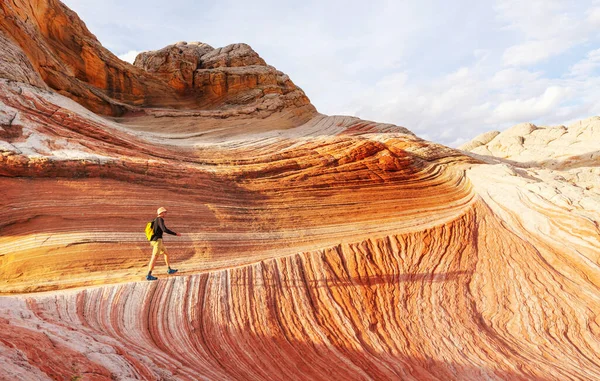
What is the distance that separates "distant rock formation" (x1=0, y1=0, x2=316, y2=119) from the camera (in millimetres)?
17094

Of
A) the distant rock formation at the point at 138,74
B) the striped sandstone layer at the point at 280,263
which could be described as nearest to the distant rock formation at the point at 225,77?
the distant rock formation at the point at 138,74

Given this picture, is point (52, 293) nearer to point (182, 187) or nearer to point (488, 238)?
point (182, 187)

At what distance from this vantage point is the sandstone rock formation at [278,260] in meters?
6.52

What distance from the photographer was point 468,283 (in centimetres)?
977

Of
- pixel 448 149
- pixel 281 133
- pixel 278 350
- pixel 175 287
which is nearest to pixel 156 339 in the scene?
pixel 175 287

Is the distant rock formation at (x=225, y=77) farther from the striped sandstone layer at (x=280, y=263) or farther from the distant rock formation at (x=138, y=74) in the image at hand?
the striped sandstone layer at (x=280, y=263)

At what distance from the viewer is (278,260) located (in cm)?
941

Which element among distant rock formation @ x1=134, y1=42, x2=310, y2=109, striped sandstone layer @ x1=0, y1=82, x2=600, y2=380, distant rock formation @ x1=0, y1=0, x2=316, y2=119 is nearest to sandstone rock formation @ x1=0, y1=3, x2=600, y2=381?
striped sandstone layer @ x1=0, y1=82, x2=600, y2=380

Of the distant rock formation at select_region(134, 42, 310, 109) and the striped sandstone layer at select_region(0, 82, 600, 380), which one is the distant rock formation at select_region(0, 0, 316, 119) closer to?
the distant rock formation at select_region(134, 42, 310, 109)

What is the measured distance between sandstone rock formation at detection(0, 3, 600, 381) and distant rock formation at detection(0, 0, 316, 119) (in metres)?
2.68

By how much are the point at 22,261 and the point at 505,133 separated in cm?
4267

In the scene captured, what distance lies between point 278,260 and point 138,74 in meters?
18.3

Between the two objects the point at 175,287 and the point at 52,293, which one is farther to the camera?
the point at 175,287

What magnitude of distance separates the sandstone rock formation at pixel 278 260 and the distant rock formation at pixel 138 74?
2.68 m
